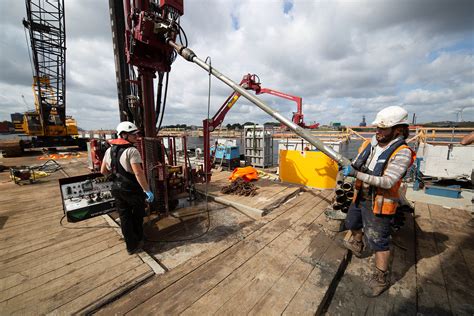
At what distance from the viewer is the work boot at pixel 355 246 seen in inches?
109

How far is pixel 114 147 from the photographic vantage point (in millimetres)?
2789

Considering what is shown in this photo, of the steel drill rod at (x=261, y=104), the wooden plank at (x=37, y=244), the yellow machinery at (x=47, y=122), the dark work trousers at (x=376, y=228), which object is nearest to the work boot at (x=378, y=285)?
the dark work trousers at (x=376, y=228)

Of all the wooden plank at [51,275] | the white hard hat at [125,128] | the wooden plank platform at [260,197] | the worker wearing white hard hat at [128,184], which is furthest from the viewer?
the wooden plank platform at [260,197]

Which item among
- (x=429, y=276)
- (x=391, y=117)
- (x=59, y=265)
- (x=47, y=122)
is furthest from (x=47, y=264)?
(x=47, y=122)

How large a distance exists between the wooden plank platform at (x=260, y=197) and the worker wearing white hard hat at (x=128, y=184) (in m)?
2.22

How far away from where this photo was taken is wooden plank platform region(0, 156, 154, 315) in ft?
6.62

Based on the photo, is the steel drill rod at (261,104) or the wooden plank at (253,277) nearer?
the wooden plank at (253,277)

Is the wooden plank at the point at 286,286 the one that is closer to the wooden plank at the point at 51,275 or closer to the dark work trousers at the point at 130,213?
the dark work trousers at the point at 130,213

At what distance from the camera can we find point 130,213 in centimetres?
288

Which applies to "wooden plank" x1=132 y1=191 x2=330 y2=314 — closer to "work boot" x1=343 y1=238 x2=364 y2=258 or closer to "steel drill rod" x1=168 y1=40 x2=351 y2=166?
"work boot" x1=343 y1=238 x2=364 y2=258

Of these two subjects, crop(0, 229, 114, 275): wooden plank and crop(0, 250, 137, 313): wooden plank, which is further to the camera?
crop(0, 229, 114, 275): wooden plank

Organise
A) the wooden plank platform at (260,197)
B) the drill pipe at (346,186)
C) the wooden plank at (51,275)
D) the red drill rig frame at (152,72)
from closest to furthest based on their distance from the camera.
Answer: the wooden plank at (51,275) → the drill pipe at (346,186) → the red drill rig frame at (152,72) → the wooden plank platform at (260,197)

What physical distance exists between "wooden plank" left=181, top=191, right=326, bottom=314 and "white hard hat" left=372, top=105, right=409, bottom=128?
2.03m

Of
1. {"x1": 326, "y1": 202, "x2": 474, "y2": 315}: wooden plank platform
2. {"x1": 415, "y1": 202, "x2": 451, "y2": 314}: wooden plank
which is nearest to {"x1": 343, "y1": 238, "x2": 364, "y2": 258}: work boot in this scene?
{"x1": 326, "y1": 202, "x2": 474, "y2": 315}: wooden plank platform
